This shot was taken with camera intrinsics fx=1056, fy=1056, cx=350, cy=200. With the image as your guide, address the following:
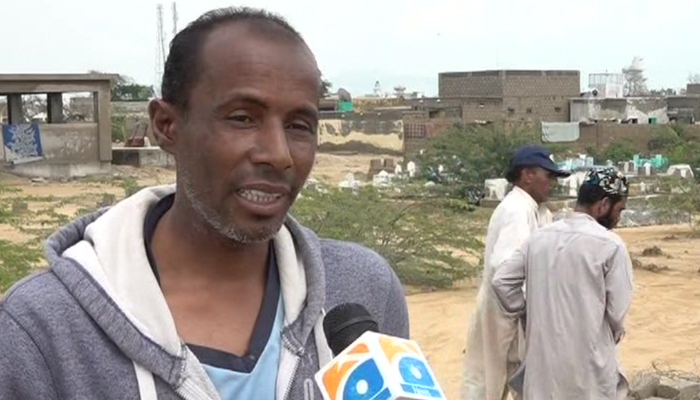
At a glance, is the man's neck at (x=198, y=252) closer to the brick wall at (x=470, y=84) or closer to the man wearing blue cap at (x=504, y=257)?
the man wearing blue cap at (x=504, y=257)

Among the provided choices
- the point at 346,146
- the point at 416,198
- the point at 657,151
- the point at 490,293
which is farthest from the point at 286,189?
the point at 346,146

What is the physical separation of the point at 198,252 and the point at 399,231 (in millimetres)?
11627

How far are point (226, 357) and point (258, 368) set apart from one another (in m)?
0.05

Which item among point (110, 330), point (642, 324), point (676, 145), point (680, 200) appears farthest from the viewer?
point (676, 145)

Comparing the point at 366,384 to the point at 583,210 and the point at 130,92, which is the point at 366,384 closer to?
the point at 583,210

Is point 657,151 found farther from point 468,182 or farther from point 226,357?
point 226,357

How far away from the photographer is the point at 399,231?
13258 millimetres

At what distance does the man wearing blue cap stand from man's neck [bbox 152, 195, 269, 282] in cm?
395

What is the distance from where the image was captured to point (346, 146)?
39.3 metres

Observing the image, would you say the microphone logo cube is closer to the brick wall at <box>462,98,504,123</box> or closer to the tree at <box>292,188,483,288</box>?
the tree at <box>292,188,483,288</box>

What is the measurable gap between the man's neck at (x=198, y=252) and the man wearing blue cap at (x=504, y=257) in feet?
13.0

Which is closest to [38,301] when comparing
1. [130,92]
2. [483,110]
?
[483,110]

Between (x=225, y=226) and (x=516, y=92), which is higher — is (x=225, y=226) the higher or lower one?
the lower one

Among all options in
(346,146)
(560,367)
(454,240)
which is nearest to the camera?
(560,367)
